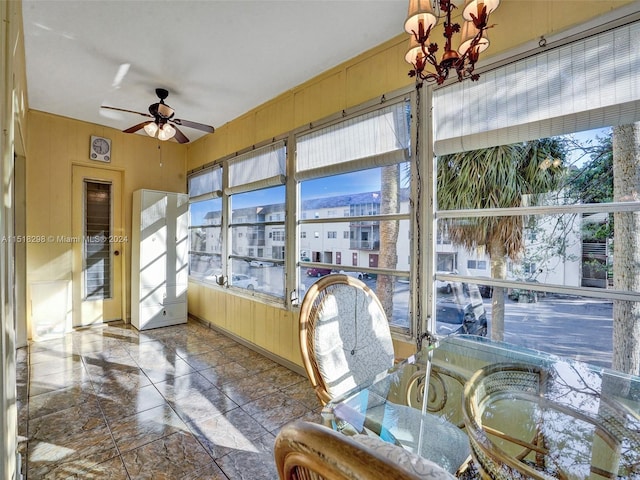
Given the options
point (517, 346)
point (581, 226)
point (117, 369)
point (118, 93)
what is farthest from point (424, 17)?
point (117, 369)

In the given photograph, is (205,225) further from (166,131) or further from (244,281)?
Answer: (166,131)

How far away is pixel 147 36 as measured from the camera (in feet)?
8.31

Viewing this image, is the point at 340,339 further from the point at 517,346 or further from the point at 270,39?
the point at 270,39

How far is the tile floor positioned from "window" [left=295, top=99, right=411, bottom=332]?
1.20 meters

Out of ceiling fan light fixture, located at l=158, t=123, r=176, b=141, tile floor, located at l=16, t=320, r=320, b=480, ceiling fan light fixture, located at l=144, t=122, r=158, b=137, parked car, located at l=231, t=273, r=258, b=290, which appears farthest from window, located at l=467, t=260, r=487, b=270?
ceiling fan light fixture, located at l=144, t=122, r=158, b=137

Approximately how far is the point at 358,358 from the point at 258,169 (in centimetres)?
277

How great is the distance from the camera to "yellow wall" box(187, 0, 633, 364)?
1.84 m

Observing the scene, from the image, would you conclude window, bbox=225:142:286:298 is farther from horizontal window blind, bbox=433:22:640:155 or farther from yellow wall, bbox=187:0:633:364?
horizontal window blind, bbox=433:22:640:155

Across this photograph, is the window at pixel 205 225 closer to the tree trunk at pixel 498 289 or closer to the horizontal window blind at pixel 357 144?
the horizontal window blind at pixel 357 144

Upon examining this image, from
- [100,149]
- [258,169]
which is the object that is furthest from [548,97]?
[100,149]

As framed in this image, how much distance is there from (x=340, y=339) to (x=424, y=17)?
1574 millimetres

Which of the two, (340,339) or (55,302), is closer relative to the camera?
(340,339)

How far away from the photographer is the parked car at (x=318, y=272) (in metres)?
3.10

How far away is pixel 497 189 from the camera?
2.06m
